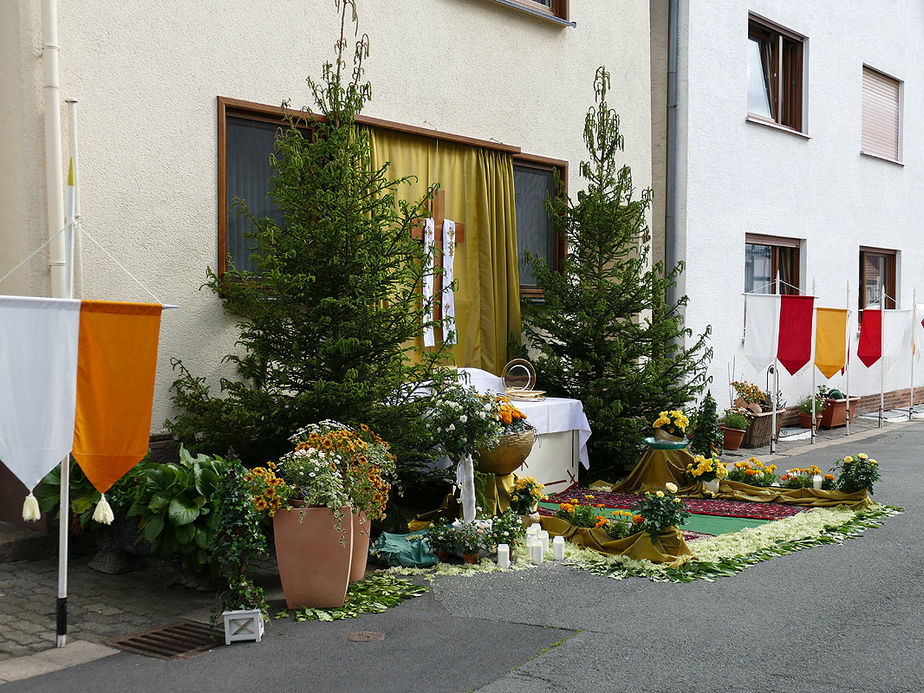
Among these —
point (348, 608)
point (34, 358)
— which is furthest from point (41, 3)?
point (348, 608)

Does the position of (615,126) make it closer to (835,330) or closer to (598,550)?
(835,330)

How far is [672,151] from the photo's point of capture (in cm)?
1335

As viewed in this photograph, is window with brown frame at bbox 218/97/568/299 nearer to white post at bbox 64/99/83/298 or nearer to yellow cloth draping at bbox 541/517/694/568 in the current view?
white post at bbox 64/99/83/298

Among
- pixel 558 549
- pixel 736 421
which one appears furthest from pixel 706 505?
pixel 736 421

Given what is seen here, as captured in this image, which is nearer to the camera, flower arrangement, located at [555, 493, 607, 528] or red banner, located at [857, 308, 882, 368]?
flower arrangement, located at [555, 493, 607, 528]

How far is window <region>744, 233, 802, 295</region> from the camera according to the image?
14.7 metres

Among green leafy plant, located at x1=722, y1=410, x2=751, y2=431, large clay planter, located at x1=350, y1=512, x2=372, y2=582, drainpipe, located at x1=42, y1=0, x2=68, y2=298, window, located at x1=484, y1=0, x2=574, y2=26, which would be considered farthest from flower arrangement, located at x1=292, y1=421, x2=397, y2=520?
green leafy plant, located at x1=722, y1=410, x2=751, y2=431

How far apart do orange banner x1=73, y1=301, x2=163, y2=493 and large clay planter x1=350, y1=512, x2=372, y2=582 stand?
141cm

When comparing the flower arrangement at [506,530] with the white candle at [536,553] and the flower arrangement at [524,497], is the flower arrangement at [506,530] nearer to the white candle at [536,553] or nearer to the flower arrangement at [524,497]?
the white candle at [536,553]

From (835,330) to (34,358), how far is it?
10.7 metres

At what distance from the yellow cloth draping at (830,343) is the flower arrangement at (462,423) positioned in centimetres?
708

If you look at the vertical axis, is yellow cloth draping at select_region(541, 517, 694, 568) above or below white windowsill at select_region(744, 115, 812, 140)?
below

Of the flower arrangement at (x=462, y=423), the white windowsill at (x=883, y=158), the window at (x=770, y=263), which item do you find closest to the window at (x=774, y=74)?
the window at (x=770, y=263)

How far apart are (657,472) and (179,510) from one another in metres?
5.32
